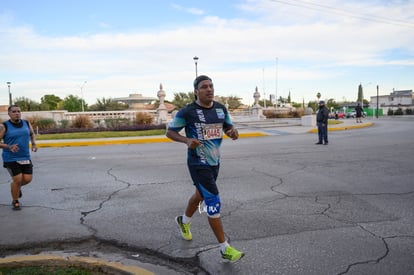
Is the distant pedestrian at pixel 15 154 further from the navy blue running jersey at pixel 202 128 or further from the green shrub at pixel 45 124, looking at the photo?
the green shrub at pixel 45 124

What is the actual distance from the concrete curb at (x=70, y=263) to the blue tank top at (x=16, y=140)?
101 inches

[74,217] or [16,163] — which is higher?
[16,163]

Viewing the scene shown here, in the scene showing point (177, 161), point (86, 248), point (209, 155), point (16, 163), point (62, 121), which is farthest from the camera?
point (62, 121)

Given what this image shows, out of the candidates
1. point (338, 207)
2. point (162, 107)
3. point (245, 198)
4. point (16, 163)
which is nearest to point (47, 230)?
point (16, 163)

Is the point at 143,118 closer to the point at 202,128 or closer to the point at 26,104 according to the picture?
the point at 202,128

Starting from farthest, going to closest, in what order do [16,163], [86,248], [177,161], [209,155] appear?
[177,161]
[16,163]
[86,248]
[209,155]

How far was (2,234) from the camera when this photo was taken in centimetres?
451

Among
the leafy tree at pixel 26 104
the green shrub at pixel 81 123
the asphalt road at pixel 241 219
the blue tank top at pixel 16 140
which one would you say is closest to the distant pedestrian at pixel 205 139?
the asphalt road at pixel 241 219

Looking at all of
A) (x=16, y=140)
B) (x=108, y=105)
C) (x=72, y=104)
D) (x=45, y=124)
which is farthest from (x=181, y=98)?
(x=16, y=140)

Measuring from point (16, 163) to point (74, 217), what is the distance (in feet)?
4.83

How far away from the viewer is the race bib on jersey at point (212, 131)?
3.73m

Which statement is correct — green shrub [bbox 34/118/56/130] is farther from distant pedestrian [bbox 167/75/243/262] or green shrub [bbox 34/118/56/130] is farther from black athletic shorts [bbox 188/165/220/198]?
black athletic shorts [bbox 188/165/220/198]

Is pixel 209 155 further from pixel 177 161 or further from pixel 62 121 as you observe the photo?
pixel 62 121

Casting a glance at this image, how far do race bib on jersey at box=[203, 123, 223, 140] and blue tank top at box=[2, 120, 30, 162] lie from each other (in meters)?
3.64
